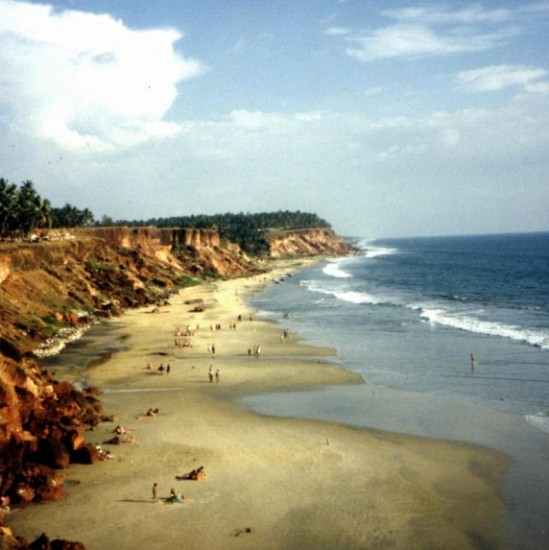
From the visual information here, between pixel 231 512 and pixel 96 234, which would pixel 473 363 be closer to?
pixel 231 512

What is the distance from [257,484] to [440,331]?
39.2 meters

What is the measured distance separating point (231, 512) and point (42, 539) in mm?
6614

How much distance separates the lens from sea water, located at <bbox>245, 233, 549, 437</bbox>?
3934 centimetres

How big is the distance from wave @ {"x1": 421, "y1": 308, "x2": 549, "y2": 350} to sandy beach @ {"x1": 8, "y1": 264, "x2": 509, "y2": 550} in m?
21.1

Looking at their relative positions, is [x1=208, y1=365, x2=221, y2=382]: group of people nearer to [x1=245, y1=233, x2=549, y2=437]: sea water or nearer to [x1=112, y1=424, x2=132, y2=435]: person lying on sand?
[x1=245, y1=233, x2=549, y2=437]: sea water

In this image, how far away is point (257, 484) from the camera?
24.6m

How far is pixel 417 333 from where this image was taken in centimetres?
Answer: 5906

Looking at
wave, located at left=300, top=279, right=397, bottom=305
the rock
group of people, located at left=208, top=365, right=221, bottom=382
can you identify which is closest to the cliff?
the rock

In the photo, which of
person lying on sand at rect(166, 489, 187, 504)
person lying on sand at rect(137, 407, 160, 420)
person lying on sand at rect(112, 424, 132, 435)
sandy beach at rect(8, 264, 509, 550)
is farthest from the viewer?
person lying on sand at rect(137, 407, 160, 420)

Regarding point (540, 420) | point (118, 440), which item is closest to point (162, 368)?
point (118, 440)

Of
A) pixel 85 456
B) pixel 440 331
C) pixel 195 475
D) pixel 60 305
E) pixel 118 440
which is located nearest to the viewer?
pixel 195 475

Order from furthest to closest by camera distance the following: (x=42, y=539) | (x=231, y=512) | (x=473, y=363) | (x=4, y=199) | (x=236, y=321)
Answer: (x=4, y=199), (x=236, y=321), (x=473, y=363), (x=231, y=512), (x=42, y=539)

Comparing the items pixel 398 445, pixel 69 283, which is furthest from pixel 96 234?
pixel 398 445

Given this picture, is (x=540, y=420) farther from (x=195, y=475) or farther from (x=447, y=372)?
(x=195, y=475)
